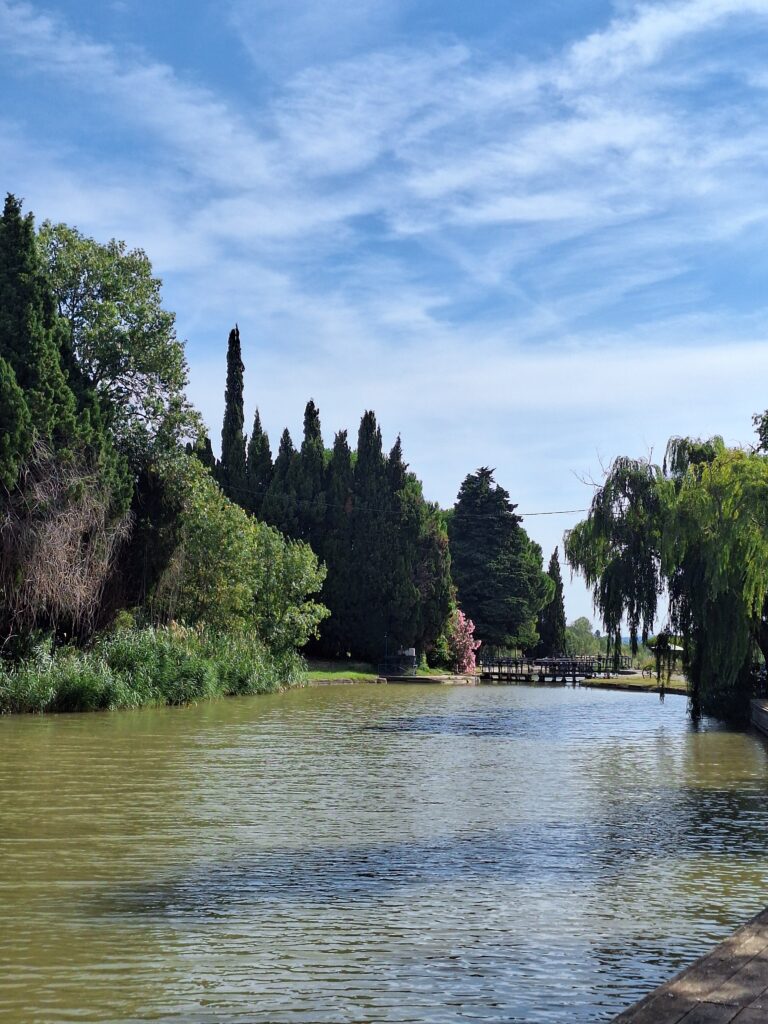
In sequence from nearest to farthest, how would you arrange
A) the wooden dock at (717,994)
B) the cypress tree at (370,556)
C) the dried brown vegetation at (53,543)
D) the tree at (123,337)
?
the wooden dock at (717,994) < the dried brown vegetation at (53,543) < the tree at (123,337) < the cypress tree at (370,556)

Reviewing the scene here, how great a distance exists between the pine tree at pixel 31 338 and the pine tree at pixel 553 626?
6977 cm

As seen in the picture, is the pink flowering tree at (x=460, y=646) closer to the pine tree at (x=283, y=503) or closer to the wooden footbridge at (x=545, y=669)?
the wooden footbridge at (x=545, y=669)

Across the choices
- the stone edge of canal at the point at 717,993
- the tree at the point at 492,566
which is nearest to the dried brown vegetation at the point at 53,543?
the stone edge of canal at the point at 717,993

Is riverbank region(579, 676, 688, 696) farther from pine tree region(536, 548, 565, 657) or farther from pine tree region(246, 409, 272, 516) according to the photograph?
pine tree region(536, 548, 565, 657)

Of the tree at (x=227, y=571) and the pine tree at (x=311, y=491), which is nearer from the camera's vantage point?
the tree at (x=227, y=571)

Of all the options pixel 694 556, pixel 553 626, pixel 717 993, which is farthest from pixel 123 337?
pixel 553 626

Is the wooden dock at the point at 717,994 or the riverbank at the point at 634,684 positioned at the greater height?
the wooden dock at the point at 717,994

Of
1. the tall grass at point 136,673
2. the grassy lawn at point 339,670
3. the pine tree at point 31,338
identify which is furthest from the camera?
the grassy lawn at point 339,670

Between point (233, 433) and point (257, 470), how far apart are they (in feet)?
11.1

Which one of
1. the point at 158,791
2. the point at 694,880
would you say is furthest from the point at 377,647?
the point at 694,880

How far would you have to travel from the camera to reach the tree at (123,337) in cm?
3819

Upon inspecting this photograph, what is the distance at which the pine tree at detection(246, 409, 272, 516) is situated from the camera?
6862 centimetres

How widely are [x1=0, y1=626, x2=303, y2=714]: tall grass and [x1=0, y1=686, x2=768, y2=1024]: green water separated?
7333 mm

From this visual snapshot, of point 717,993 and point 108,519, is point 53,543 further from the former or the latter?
point 717,993
